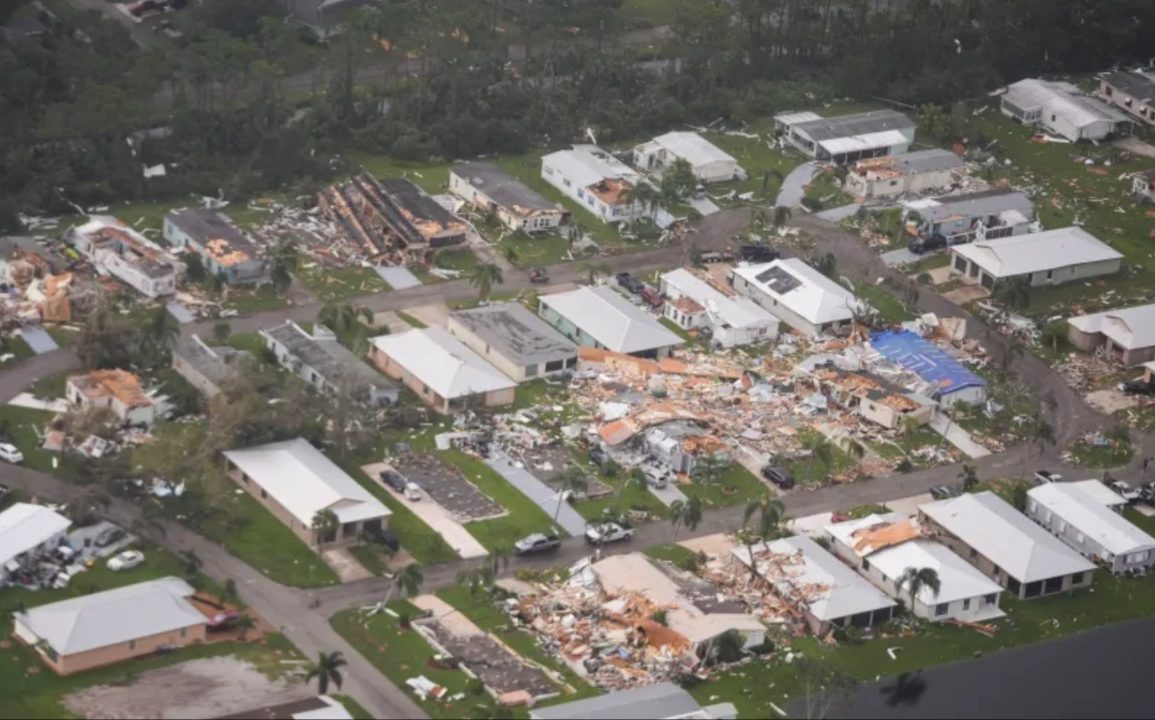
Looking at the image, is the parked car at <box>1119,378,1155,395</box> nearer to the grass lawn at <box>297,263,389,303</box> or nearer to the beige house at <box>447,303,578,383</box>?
the beige house at <box>447,303,578,383</box>

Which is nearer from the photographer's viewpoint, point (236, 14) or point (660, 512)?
point (660, 512)

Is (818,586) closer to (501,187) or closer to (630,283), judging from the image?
Answer: (630,283)

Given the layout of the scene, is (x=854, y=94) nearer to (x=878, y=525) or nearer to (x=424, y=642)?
(x=878, y=525)

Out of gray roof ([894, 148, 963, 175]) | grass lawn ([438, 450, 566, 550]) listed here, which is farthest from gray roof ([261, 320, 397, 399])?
gray roof ([894, 148, 963, 175])

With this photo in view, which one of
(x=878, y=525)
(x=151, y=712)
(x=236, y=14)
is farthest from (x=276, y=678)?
(x=236, y=14)

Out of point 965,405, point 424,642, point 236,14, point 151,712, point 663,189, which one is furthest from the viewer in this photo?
point 236,14

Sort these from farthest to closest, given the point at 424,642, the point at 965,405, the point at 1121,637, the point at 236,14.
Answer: the point at 236,14, the point at 965,405, the point at 1121,637, the point at 424,642

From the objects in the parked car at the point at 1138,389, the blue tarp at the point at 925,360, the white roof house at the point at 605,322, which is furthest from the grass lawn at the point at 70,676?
the parked car at the point at 1138,389

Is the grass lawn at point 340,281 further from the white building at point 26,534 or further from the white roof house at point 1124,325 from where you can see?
the white roof house at point 1124,325
